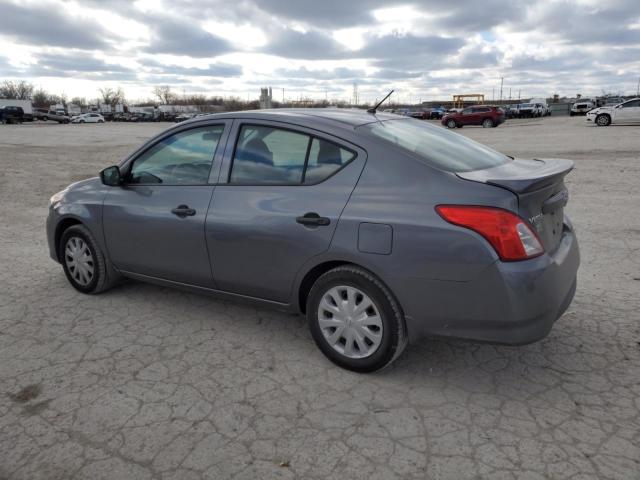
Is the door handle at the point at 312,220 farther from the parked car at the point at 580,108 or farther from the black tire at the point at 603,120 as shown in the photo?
the parked car at the point at 580,108

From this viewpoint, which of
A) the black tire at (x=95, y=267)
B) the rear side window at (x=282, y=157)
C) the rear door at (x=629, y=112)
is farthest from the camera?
the rear door at (x=629, y=112)

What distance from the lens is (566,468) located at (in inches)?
95.1

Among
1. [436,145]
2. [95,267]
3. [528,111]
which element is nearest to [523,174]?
[436,145]

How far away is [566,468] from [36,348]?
3421 mm

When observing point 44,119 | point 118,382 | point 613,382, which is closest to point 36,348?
point 118,382

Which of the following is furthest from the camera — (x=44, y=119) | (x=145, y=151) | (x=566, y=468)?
(x=44, y=119)

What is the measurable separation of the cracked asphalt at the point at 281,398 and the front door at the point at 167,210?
0.46 m

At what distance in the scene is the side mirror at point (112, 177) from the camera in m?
4.28

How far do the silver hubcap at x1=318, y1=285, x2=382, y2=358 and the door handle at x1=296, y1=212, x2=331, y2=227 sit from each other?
0.41m

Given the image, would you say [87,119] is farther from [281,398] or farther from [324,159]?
[281,398]

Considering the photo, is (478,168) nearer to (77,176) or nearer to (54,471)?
(54,471)

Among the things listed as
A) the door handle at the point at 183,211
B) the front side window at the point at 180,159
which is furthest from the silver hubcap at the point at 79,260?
the door handle at the point at 183,211

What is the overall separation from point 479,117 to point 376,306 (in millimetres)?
37348

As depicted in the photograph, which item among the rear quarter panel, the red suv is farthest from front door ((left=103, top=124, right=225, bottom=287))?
the red suv
